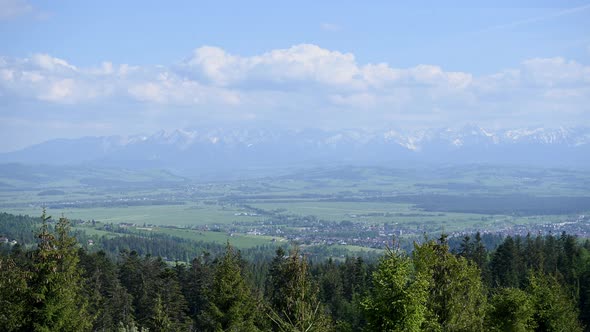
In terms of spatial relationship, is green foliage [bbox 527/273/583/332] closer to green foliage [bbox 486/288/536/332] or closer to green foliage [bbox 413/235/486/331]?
green foliage [bbox 486/288/536/332]

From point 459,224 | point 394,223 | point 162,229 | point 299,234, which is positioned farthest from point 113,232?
point 459,224

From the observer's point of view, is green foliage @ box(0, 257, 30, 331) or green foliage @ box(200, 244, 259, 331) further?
green foliage @ box(200, 244, 259, 331)

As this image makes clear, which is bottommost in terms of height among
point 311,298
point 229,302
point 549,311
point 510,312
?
point 549,311

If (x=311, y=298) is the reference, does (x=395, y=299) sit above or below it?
above

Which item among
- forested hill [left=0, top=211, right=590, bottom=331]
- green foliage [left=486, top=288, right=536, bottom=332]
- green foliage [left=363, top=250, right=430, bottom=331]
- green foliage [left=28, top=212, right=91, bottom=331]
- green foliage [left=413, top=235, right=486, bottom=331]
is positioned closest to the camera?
green foliage [left=363, top=250, right=430, bottom=331]

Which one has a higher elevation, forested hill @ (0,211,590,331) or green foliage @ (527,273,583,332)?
forested hill @ (0,211,590,331)

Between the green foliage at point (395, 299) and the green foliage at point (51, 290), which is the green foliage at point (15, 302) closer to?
the green foliage at point (51, 290)

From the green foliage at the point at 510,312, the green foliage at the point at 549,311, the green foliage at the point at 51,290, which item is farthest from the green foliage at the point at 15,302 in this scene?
the green foliage at the point at 549,311

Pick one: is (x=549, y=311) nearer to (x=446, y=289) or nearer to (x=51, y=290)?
(x=446, y=289)

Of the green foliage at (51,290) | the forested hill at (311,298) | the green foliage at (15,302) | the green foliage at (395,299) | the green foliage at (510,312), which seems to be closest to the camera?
the green foliage at (395,299)

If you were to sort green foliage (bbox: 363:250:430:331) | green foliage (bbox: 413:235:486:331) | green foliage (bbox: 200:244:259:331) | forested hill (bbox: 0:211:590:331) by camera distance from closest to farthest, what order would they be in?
green foliage (bbox: 363:250:430:331) < forested hill (bbox: 0:211:590:331) < green foliage (bbox: 413:235:486:331) < green foliage (bbox: 200:244:259:331)

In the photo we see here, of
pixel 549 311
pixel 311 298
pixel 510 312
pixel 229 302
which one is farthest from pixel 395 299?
pixel 549 311

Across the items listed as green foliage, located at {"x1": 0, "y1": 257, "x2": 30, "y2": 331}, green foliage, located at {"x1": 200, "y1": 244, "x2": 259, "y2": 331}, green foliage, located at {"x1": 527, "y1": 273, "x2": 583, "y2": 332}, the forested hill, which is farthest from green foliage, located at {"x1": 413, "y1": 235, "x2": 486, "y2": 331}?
green foliage, located at {"x1": 0, "y1": 257, "x2": 30, "y2": 331}

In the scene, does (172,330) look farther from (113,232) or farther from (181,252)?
(113,232)
